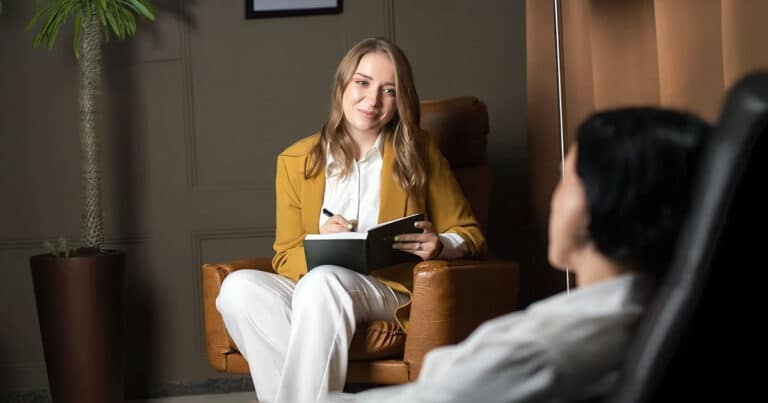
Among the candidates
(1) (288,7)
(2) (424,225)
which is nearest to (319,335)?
(2) (424,225)

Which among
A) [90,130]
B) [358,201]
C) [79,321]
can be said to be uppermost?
[90,130]

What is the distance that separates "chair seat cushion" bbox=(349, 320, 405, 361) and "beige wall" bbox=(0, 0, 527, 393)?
3.83 ft

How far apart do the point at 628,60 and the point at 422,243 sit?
2.29 ft

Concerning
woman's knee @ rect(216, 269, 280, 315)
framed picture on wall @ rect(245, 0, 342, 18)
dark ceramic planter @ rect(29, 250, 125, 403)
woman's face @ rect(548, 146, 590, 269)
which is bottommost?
dark ceramic planter @ rect(29, 250, 125, 403)

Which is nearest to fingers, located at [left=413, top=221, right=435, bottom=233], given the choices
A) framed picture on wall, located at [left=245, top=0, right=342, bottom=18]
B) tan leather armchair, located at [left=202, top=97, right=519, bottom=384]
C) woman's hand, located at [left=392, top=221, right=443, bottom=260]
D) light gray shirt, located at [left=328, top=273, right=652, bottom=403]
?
woman's hand, located at [left=392, top=221, right=443, bottom=260]

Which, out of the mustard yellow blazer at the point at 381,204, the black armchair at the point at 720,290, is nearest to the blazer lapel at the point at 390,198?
the mustard yellow blazer at the point at 381,204

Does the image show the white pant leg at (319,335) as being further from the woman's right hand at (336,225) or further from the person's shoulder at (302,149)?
the person's shoulder at (302,149)

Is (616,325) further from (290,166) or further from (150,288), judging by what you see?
(150,288)

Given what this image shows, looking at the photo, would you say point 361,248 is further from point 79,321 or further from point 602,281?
point 602,281

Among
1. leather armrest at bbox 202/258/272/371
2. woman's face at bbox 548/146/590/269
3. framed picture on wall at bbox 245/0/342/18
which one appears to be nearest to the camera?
woman's face at bbox 548/146/590/269

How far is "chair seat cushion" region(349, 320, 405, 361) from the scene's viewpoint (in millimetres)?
2295

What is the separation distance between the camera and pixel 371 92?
2557 millimetres

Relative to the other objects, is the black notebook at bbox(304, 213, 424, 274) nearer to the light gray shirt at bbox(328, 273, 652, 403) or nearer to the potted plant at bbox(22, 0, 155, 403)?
the potted plant at bbox(22, 0, 155, 403)

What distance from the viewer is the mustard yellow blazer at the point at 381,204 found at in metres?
2.58
